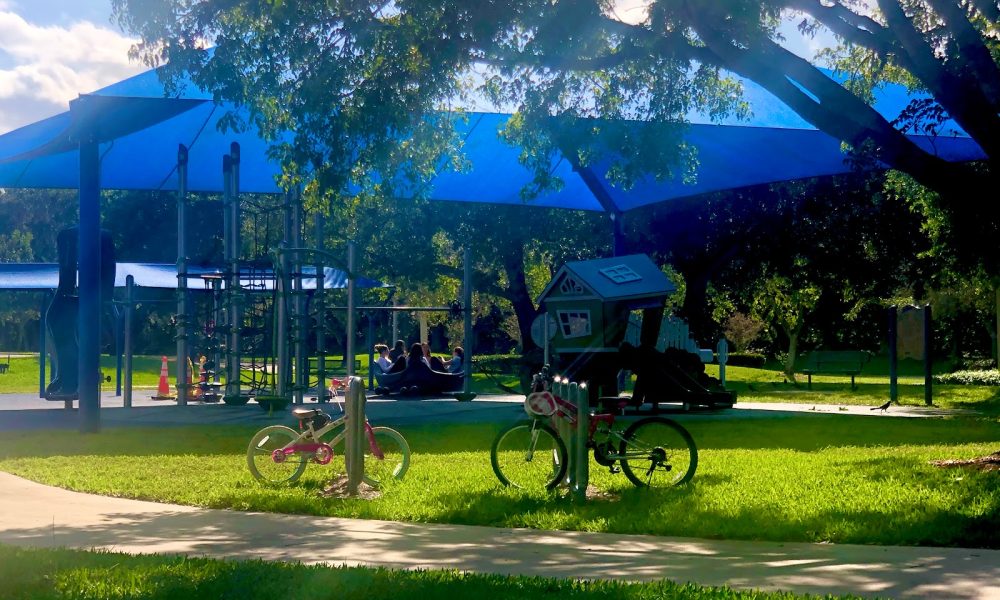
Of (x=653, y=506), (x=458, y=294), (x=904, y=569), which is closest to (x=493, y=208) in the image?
(x=458, y=294)

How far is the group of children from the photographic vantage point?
26562 millimetres

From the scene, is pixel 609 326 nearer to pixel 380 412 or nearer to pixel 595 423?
pixel 380 412

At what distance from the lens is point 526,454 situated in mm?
11023

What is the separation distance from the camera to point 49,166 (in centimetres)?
2572

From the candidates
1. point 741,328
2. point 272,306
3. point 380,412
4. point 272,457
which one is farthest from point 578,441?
point 741,328

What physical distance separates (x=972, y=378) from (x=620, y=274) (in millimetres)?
20580

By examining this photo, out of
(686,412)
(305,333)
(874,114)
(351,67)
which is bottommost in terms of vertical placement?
(686,412)

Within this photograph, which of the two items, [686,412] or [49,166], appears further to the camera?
[49,166]

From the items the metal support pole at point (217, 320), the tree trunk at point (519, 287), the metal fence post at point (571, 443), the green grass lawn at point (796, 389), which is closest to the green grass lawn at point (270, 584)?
the metal fence post at point (571, 443)

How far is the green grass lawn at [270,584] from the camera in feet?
20.4

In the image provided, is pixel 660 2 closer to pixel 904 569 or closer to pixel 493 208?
pixel 904 569

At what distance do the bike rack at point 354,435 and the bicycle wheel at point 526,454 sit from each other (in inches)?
45.9

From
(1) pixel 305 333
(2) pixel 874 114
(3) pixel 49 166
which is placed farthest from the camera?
(3) pixel 49 166

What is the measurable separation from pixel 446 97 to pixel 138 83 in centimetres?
757
